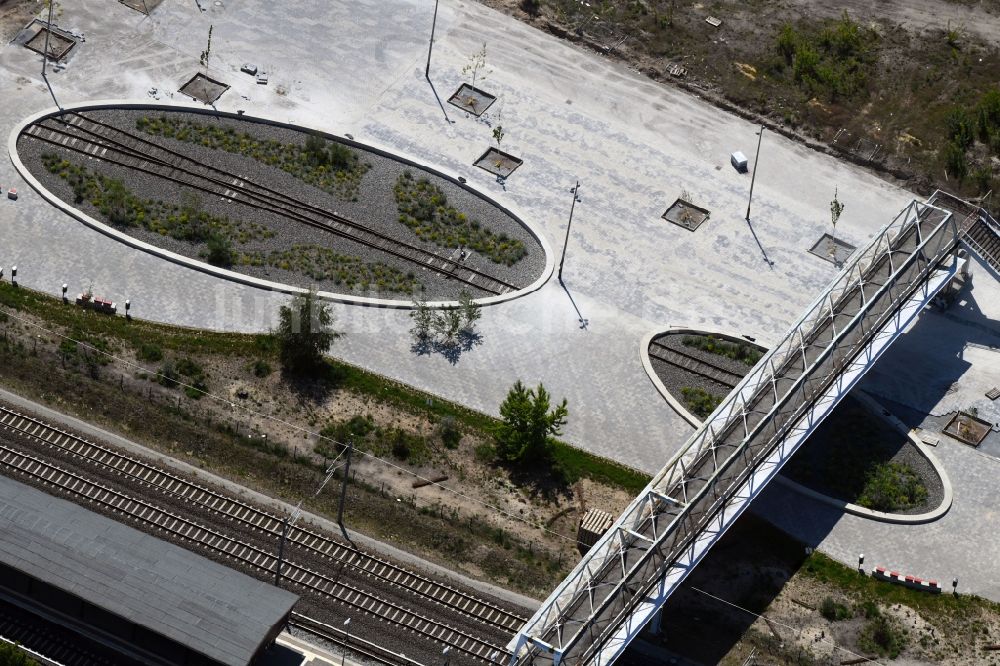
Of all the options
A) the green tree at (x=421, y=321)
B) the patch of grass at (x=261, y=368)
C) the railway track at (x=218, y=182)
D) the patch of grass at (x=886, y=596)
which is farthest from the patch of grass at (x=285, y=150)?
the patch of grass at (x=886, y=596)

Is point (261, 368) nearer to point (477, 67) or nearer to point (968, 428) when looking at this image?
point (477, 67)

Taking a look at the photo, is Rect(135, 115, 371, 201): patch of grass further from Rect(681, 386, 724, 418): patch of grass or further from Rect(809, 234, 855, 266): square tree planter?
Rect(809, 234, 855, 266): square tree planter

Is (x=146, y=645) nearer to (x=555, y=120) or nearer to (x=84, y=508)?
(x=84, y=508)

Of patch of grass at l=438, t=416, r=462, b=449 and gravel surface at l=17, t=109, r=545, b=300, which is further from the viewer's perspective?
gravel surface at l=17, t=109, r=545, b=300

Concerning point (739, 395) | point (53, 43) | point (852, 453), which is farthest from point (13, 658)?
point (53, 43)

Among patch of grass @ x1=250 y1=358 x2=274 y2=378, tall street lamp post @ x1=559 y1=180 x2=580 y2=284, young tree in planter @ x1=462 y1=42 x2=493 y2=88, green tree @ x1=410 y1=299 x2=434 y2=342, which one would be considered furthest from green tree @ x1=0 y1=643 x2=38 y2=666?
young tree in planter @ x1=462 y1=42 x2=493 y2=88

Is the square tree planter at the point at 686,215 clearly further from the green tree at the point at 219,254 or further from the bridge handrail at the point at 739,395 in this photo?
the green tree at the point at 219,254

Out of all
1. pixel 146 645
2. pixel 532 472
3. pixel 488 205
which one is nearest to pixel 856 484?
pixel 532 472
